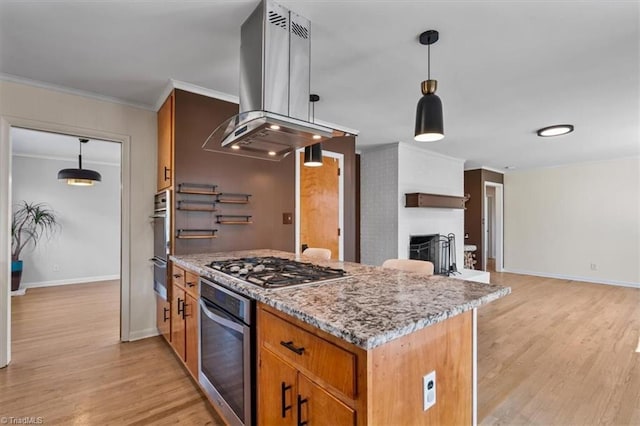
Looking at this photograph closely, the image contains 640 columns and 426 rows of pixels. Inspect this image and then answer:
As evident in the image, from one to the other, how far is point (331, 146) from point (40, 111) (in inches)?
114

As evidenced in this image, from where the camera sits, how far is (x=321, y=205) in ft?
13.0

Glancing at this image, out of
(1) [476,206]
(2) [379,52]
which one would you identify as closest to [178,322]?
(2) [379,52]

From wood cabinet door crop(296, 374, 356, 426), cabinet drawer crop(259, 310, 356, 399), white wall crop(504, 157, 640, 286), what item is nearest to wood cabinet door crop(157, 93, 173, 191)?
cabinet drawer crop(259, 310, 356, 399)

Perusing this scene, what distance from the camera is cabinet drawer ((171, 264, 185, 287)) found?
2.42 m

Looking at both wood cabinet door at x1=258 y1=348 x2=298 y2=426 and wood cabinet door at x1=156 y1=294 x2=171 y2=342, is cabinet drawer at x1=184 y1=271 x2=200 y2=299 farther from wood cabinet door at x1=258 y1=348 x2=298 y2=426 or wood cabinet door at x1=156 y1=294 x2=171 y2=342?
wood cabinet door at x1=258 y1=348 x2=298 y2=426

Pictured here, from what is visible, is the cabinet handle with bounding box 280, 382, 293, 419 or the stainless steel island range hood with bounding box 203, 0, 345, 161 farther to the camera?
the stainless steel island range hood with bounding box 203, 0, 345, 161

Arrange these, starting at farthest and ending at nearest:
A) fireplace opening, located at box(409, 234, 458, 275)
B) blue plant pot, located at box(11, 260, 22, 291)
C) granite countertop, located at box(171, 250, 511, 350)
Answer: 1. fireplace opening, located at box(409, 234, 458, 275)
2. blue plant pot, located at box(11, 260, 22, 291)
3. granite countertop, located at box(171, 250, 511, 350)

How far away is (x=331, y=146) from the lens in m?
4.04

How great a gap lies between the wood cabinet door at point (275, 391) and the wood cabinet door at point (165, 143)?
80.9 inches

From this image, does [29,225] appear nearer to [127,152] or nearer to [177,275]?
[127,152]

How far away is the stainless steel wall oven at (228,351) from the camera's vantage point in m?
1.47

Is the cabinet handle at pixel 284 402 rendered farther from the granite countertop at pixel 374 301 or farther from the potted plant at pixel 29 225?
the potted plant at pixel 29 225

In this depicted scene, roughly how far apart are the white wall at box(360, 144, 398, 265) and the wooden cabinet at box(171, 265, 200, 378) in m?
3.30

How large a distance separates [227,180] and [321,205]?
1.32 meters
